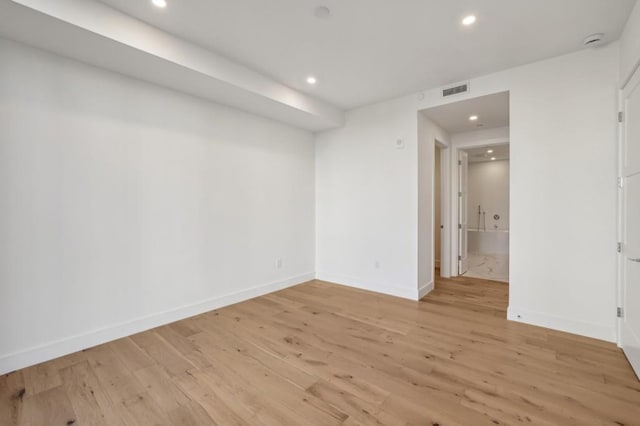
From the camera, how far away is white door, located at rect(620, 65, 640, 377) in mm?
2162

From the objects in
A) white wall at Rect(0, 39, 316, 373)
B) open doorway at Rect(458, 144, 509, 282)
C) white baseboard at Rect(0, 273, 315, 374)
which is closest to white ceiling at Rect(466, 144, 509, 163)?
open doorway at Rect(458, 144, 509, 282)

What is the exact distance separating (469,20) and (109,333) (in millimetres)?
4280

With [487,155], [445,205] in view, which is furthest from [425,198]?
[487,155]

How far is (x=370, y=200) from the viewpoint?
14.2 ft

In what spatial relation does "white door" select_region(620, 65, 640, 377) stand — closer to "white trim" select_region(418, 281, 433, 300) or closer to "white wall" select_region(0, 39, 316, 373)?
"white trim" select_region(418, 281, 433, 300)

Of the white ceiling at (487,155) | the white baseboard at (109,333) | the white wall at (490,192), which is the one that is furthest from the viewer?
the white wall at (490,192)

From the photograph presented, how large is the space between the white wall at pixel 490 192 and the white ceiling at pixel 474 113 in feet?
14.6

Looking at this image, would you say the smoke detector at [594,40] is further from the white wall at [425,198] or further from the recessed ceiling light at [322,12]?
the recessed ceiling light at [322,12]

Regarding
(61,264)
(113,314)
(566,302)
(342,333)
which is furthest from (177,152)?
(566,302)

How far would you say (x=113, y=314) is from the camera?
270 centimetres

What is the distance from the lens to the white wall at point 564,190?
2.67 m

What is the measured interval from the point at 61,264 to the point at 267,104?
2.68 meters

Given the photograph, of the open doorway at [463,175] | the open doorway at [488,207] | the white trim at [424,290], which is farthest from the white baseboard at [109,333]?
the open doorway at [488,207]

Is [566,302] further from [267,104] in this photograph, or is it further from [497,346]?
[267,104]
